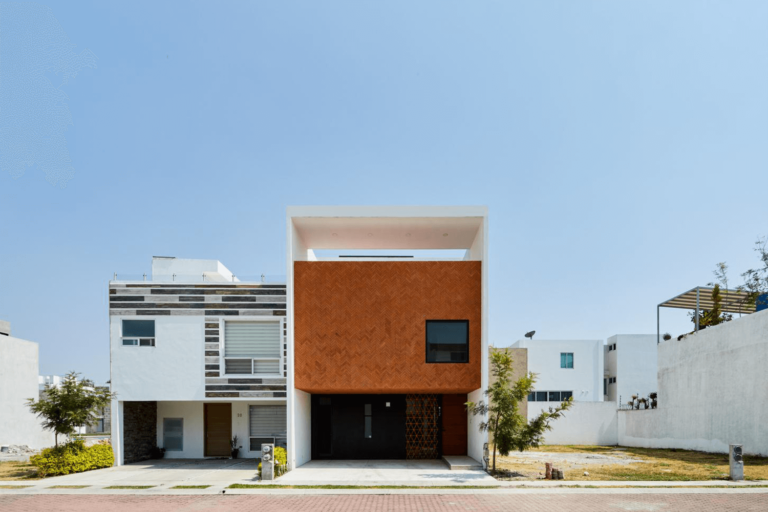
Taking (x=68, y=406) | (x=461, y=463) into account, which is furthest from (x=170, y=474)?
(x=461, y=463)

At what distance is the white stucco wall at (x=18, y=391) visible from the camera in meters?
26.5

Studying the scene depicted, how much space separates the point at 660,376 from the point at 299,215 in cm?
1899

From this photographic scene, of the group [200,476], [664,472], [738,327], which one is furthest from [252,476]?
[738,327]

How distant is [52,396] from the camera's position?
1744 cm

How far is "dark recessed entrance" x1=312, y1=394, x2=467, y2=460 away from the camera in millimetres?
20875

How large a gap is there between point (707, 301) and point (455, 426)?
12.8m

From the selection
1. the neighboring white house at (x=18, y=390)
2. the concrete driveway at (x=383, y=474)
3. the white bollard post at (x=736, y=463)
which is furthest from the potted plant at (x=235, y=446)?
the white bollard post at (x=736, y=463)

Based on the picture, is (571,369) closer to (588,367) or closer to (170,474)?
(588,367)

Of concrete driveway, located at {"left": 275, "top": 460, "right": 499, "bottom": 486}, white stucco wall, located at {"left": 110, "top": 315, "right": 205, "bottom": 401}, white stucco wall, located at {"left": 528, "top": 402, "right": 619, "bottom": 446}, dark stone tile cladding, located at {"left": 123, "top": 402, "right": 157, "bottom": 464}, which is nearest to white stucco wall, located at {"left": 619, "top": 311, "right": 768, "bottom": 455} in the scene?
white stucco wall, located at {"left": 528, "top": 402, "right": 619, "bottom": 446}

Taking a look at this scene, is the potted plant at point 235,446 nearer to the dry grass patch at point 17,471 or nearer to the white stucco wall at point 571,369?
the dry grass patch at point 17,471

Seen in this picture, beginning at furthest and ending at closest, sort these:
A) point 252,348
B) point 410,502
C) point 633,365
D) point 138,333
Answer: point 633,365 < point 252,348 < point 138,333 < point 410,502

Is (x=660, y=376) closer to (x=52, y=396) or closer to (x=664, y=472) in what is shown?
(x=664, y=472)

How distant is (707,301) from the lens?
25188 mm

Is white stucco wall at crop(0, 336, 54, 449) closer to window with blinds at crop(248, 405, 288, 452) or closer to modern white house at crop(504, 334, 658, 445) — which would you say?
window with blinds at crop(248, 405, 288, 452)
